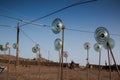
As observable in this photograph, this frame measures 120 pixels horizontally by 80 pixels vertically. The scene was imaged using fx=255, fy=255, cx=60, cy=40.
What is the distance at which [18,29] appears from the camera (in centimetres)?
2400

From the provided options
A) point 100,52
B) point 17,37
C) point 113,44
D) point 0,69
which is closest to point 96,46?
point 100,52

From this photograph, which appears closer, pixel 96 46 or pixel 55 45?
pixel 55 45

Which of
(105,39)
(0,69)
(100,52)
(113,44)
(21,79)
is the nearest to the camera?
(0,69)

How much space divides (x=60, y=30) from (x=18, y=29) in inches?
276

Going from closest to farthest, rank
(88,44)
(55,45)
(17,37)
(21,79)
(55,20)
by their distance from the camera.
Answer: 1. (55,20)
2. (55,45)
3. (17,37)
4. (21,79)
5. (88,44)

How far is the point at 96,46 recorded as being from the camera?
84.7 ft

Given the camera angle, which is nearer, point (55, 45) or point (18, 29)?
point (55, 45)

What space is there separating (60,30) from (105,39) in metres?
3.49

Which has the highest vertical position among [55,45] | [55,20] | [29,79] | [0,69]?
[55,20]

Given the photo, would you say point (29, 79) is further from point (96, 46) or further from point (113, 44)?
point (113, 44)

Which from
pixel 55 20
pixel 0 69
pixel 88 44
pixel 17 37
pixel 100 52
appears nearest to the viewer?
pixel 0 69

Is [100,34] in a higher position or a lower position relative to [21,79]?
higher

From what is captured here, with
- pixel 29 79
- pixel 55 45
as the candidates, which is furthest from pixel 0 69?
pixel 29 79

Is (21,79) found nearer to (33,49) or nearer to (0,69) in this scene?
(33,49)
